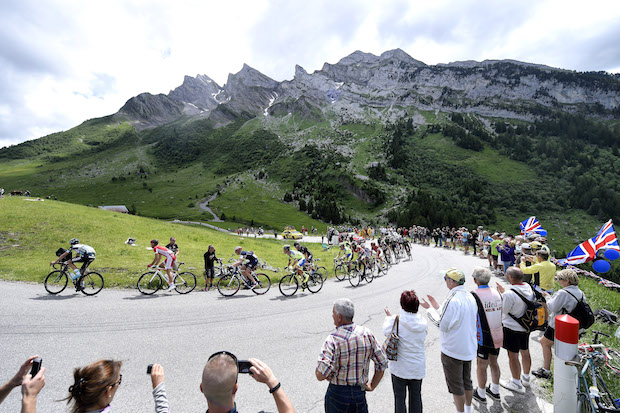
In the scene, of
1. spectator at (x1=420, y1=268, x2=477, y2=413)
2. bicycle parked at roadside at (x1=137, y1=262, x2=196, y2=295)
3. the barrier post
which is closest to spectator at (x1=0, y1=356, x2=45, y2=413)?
spectator at (x1=420, y1=268, x2=477, y2=413)

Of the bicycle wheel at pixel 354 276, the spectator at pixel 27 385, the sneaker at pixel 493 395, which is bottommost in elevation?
the bicycle wheel at pixel 354 276

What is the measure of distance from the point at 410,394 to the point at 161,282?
1193cm

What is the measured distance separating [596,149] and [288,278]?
207 metres

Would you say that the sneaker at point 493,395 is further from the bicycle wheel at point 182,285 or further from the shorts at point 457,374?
the bicycle wheel at point 182,285

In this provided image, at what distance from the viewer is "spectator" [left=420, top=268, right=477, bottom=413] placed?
14.4 ft

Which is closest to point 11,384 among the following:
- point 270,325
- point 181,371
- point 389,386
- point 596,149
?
point 181,371

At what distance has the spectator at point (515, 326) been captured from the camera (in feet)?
17.2

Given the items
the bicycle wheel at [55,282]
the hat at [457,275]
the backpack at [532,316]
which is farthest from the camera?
the bicycle wheel at [55,282]

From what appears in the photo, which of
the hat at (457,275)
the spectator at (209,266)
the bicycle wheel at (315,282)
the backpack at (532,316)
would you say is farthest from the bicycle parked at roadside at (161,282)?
the backpack at (532,316)

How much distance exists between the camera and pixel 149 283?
39.7 ft

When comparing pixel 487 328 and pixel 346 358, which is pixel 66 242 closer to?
pixel 346 358

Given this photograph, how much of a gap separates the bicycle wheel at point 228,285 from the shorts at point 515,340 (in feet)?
34.6

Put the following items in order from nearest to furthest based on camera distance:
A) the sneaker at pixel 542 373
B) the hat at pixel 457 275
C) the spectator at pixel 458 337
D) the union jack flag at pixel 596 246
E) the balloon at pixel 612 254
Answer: the spectator at pixel 458 337
the hat at pixel 457 275
the sneaker at pixel 542 373
the balloon at pixel 612 254
the union jack flag at pixel 596 246

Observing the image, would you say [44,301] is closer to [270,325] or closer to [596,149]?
[270,325]
